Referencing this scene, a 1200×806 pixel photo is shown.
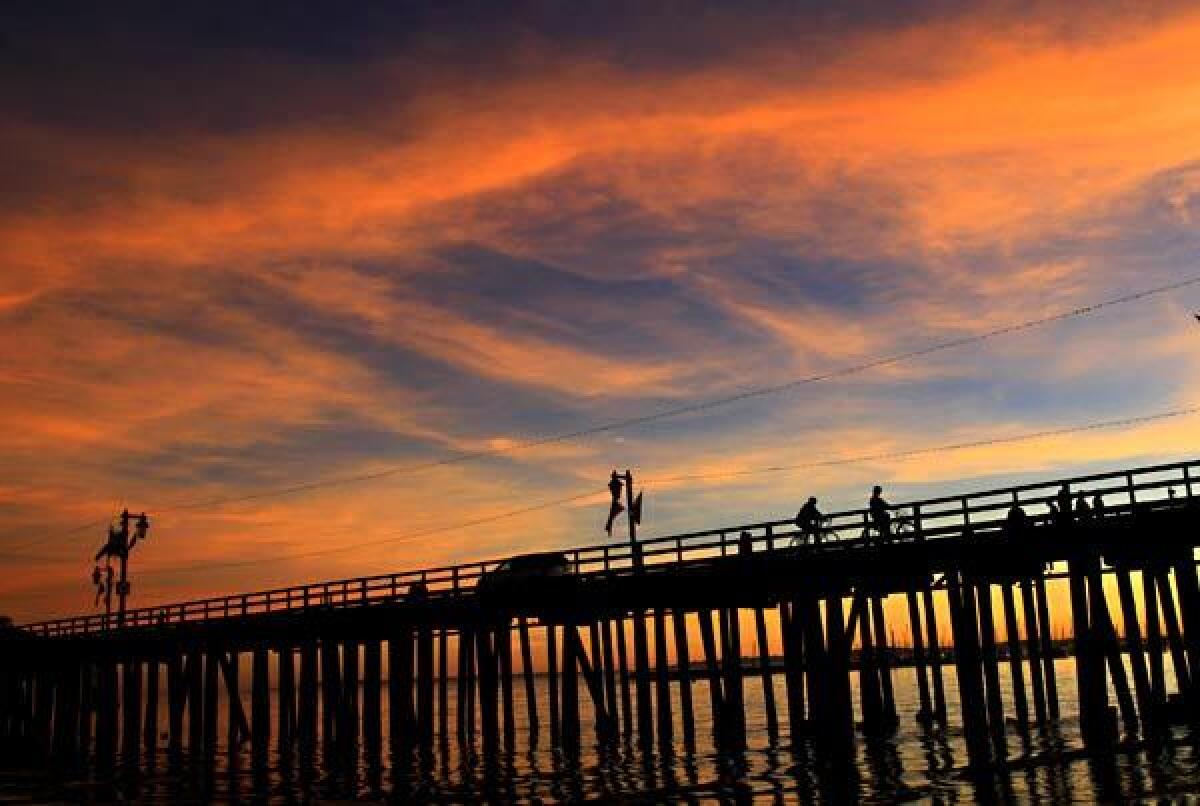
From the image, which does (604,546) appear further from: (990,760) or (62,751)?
(62,751)

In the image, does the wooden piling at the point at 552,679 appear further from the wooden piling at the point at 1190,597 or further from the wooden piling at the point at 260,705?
the wooden piling at the point at 1190,597

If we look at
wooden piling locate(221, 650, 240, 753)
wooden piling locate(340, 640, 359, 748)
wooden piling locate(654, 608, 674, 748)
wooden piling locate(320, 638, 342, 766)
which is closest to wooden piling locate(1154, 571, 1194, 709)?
wooden piling locate(654, 608, 674, 748)

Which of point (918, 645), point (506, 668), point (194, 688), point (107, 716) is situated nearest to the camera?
point (918, 645)

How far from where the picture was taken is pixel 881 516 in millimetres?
27703

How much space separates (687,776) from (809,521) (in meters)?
6.53

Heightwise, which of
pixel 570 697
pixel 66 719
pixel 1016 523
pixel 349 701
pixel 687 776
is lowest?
pixel 687 776

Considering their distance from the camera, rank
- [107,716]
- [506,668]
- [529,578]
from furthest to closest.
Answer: [107,716]
[506,668]
[529,578]

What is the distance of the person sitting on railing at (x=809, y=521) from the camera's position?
94.4 feet

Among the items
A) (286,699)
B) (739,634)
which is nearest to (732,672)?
(739,634)

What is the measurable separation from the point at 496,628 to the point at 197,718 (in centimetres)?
1448

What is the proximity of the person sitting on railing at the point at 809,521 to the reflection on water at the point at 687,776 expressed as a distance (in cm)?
515

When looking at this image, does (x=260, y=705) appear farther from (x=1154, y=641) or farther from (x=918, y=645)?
(x=1154, y=641)

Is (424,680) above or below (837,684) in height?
above

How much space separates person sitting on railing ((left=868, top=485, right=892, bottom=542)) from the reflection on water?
515 centimetres
